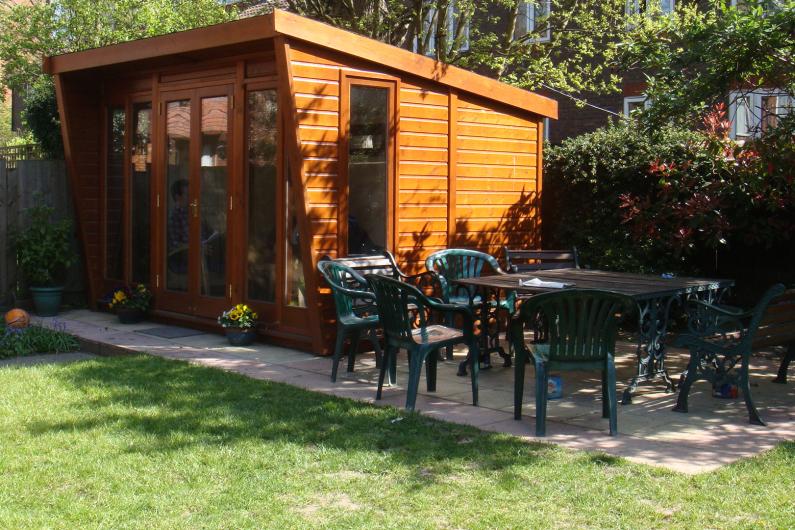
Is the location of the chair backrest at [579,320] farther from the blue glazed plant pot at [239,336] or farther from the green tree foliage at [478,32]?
the green tree foliage at [478,32]

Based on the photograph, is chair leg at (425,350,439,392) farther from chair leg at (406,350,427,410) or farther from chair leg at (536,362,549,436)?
chair leg at (536,362,549,436)

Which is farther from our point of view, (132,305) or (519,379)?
(132,305)

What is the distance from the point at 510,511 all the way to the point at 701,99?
4.77 m

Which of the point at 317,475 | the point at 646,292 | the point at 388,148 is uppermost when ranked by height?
the point at 388,148

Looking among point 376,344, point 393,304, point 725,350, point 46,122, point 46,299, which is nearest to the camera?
point 725,350

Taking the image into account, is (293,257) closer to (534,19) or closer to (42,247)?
(42,247)

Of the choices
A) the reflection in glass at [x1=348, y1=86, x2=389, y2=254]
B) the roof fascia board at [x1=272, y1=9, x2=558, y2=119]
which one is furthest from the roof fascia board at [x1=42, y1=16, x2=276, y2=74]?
the reflection in glass at [x1=348, y1=86, x2=389, y2=254]

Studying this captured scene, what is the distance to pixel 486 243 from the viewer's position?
1008cm

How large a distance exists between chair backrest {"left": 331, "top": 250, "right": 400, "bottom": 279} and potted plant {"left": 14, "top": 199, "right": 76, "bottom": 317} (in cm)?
435

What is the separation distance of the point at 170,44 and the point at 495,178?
11.7ft

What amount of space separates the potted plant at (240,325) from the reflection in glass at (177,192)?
1.24 m

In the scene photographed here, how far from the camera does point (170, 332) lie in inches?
389

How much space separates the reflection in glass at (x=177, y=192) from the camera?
398 inches

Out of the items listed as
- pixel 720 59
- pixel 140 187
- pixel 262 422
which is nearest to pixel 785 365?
pixel 720 59
